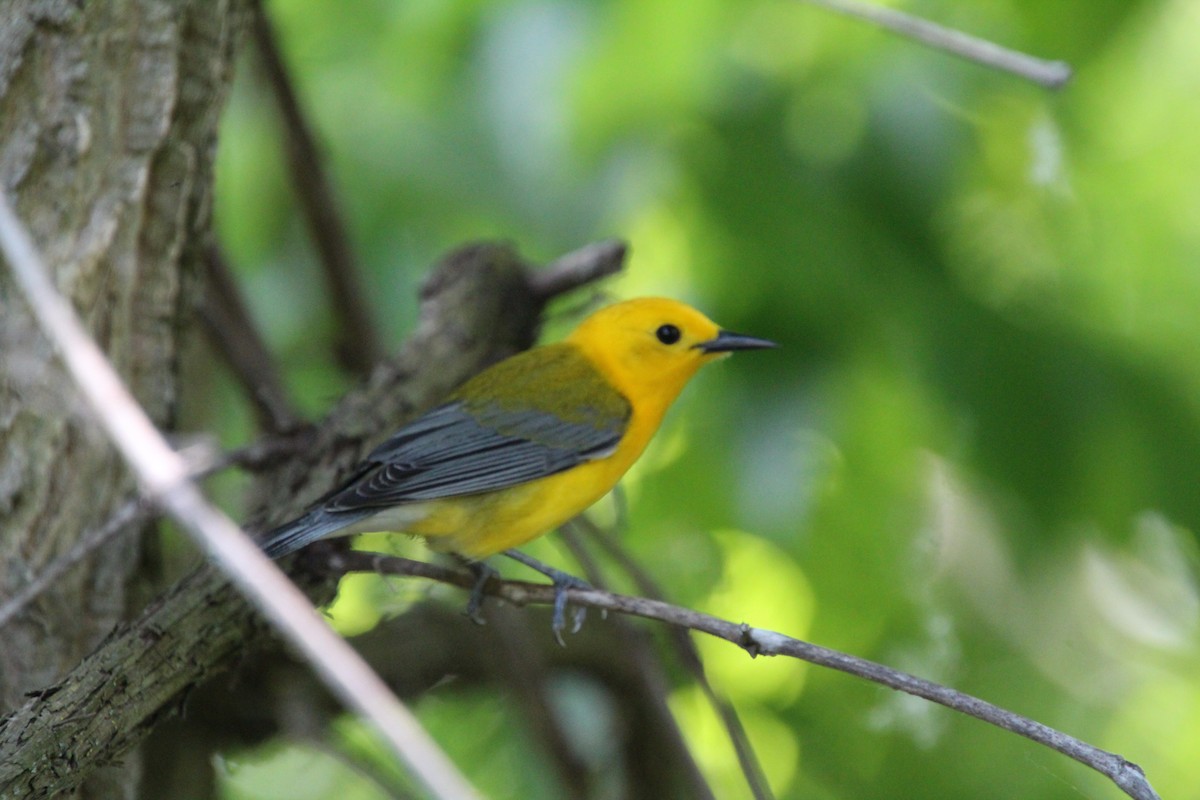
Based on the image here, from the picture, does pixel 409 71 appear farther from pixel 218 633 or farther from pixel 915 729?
pixel 915 729

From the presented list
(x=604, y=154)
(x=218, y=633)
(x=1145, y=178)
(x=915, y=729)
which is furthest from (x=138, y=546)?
(x=1145, y=178)

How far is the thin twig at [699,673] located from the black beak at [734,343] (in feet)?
2.07

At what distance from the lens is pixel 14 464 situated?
9.91ft

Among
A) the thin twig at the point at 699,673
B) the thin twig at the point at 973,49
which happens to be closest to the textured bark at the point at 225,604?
the thin twig at the point at 699,673

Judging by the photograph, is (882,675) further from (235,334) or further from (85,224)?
(235,334)

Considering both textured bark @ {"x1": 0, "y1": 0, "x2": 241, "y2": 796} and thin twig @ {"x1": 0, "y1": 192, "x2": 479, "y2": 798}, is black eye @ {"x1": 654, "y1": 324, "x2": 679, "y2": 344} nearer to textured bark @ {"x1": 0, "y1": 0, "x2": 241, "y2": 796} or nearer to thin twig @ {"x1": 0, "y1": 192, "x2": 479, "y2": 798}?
textured bark @ {"x1": 0, "y1": 0, "x2": 241, "y2": 796}

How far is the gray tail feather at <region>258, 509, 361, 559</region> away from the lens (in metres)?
3.04

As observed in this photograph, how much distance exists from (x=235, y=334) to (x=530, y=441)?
1.11 m

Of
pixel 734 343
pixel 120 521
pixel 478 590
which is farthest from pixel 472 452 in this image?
pixel 120 521

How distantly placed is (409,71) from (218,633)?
7.33ft

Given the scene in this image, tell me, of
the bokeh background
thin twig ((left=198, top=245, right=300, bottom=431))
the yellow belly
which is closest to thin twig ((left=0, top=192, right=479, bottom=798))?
the bokeh background

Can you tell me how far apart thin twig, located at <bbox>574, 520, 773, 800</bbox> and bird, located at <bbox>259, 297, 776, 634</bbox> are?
197 millimetres

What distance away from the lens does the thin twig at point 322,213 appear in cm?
424

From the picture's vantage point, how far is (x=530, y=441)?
404 centimetres
